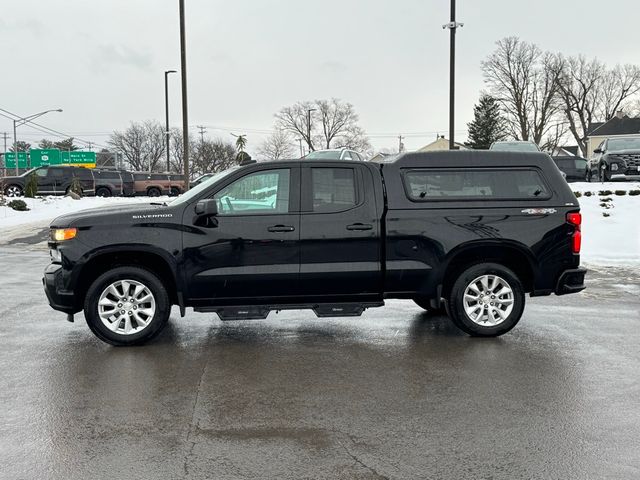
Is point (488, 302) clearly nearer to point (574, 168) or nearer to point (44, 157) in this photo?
point (574, 168)

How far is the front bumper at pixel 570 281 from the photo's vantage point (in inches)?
269

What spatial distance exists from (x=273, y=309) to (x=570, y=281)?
3.22 metres

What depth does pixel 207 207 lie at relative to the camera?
6.17 m

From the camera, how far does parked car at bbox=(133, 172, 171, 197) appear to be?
136 ft

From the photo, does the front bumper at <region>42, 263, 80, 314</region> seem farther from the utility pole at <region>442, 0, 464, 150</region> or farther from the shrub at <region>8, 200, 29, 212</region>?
the shrub at <region>8, 200, 29, 212</region>

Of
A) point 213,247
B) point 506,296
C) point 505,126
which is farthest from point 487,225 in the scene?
point 505,126

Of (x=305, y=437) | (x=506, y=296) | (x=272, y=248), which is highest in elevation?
(x=272, y=248)

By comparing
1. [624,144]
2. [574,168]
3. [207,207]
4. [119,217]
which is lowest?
[119,217]

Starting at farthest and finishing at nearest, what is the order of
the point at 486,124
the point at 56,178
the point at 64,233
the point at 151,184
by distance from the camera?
the point at 486,124 → the point at 151,184 → the point at 56,178 → the point at 64,233

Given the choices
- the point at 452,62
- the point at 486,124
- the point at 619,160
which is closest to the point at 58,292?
the point at 452,62

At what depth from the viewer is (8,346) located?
253 inches

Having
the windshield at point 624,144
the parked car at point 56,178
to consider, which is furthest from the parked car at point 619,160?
the parked car at point 56,178

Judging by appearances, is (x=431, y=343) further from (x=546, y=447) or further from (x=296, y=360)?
(x=546, y=447)

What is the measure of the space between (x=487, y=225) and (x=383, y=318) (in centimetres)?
184
